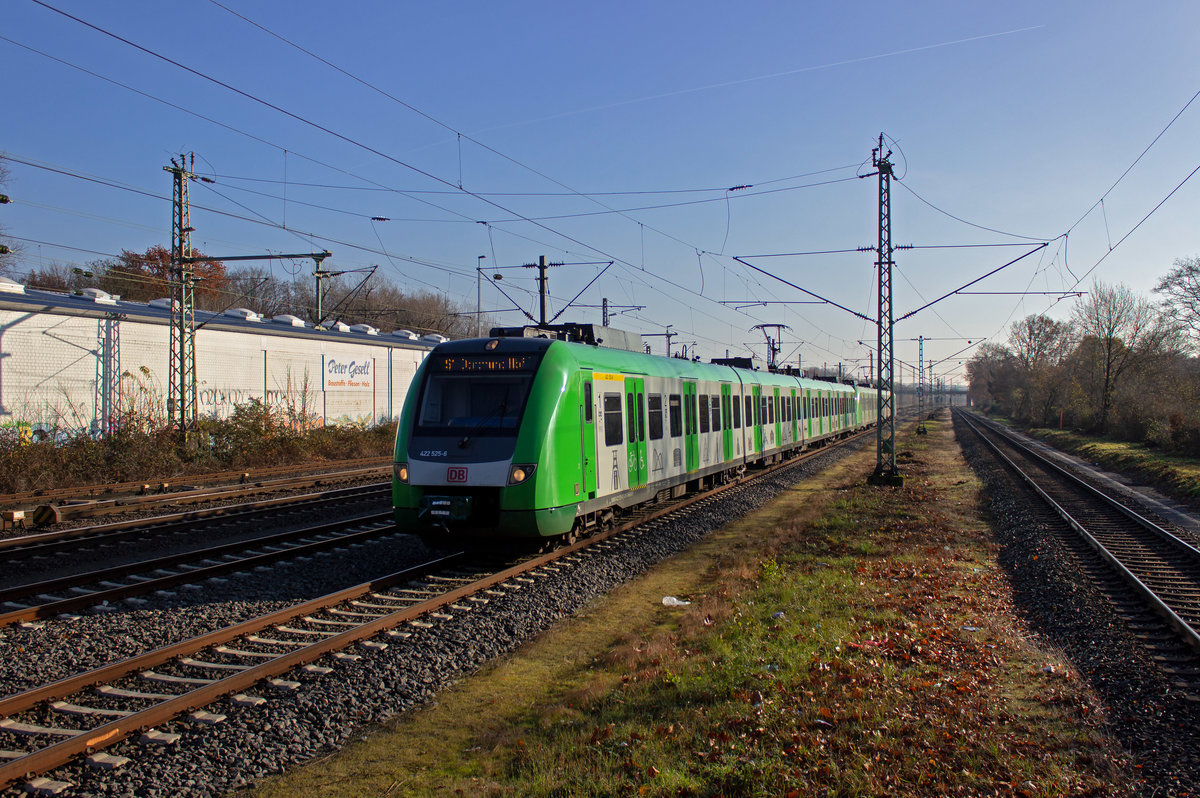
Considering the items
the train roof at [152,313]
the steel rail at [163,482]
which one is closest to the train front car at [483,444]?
the steel rail at [163,482]

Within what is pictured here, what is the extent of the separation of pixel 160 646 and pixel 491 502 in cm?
381

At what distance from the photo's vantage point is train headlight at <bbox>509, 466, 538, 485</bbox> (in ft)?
30.1

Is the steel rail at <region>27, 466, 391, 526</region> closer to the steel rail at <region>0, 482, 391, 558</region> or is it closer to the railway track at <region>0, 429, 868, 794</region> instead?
the steel rail at <region>0, 482, 391, 558</region>

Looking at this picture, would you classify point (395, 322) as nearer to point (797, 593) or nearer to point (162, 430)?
point (162, 430)

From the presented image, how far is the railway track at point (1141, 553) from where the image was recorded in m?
8.06

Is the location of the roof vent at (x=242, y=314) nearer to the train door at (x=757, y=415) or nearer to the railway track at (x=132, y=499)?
the railway track at (x=132, y=499)

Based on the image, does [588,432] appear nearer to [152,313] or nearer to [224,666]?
[224,666]

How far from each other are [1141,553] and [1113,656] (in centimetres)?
599

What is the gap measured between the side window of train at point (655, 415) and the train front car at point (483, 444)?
3251 mm

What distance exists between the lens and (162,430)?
22.3 m

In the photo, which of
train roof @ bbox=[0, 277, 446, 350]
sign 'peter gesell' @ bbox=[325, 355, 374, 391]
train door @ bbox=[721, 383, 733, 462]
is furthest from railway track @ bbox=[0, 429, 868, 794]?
sign 'peter gesell' @ bbox=[325, 355, 374, 391]

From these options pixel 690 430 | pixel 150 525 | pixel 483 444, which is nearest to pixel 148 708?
pixel 483 444

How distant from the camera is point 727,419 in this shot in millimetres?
18484

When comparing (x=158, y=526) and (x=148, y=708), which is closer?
(x=148, y=708)
